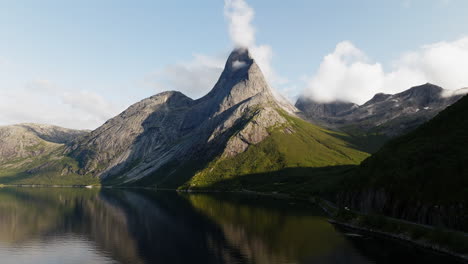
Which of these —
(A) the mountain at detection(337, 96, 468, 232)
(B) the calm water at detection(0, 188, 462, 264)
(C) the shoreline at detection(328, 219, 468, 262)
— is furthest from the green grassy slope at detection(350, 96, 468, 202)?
(B) the calm water at detection(0, 188, 462, 264)

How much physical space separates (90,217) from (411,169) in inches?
4751

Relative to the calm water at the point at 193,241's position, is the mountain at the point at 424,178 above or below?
above

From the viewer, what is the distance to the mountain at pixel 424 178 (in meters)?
89.7

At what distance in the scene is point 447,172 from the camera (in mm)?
98375

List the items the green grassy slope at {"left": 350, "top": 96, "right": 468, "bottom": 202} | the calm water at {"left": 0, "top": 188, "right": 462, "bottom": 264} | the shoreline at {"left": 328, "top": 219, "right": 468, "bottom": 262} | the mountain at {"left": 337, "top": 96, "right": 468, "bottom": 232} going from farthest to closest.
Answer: the green grassy slope at {"left": 350, "top": 96, "right": 468, "bottom": 202}
the mountain at {"left": 337, "top": 96, "right": 468, "bottom": 232}
the calm water at {"left": 0, "top": 188, "right": 462, "bottom": 264}
the shoreline at {"left": 328, "top": 219, "right": 468, "bottom": 262}

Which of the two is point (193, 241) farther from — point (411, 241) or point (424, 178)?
point (424, 178)

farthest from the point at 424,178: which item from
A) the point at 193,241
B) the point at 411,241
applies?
the point at 193,241

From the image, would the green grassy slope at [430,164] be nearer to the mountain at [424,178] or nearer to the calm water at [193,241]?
the mountain at [424,178]

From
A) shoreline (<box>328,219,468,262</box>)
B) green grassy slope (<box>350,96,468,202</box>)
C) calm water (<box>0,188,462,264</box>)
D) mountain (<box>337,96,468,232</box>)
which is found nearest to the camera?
shoreline (<box>328,219,468,262</box>)

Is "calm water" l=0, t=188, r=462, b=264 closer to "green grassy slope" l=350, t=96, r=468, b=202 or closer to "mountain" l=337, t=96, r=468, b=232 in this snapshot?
"mountain" l=337, t=96, r=468, b=232

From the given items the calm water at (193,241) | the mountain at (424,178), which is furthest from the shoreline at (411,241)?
the mountain at (424,178)

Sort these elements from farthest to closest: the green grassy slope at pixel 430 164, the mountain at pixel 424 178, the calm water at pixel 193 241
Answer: the green grassy slope at pixel 430 164 → the mountain at pixel 424 178 → the calm water at pixel 193 241

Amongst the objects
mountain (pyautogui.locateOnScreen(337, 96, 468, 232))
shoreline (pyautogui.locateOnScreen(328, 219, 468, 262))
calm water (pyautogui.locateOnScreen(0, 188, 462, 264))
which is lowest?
calm water (pyautogui.locateOnScreen(0, 188, 462, 264))

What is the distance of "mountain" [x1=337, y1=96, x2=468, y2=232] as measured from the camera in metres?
89.7
